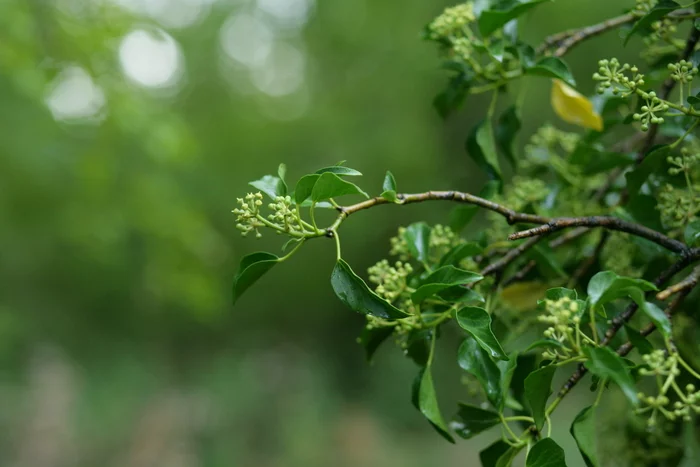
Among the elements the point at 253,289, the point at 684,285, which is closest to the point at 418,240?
the point at 684,285

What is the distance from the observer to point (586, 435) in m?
0.28

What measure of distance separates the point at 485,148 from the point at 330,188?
17 centimetres

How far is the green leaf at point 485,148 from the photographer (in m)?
0.41

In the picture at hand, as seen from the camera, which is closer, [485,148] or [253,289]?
[485,148]

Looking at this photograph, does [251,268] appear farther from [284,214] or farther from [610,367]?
[610,367]

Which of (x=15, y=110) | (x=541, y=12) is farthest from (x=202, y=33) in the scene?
(x=541, y=12)

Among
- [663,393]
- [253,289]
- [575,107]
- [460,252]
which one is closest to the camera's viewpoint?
[663,393]

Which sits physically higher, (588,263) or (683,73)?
(683,73)

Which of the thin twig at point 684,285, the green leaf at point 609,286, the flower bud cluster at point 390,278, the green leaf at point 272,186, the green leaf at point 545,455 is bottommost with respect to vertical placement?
the green leaf at point 545,455

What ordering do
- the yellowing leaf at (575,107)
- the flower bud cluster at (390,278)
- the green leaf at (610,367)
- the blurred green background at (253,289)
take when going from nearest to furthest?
the green leaf at (610,367)
the flower bud cluster at (390,278)
the yellowing leaf at (575,107)
the blurred green background at (253,289)

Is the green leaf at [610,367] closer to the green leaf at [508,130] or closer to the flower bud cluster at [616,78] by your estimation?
the flower bud cluster at [616,78]

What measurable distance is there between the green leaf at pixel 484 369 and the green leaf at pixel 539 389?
0.06ft

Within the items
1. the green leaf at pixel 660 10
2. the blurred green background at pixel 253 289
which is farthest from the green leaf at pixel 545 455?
the blurred green background at pixel 253 289

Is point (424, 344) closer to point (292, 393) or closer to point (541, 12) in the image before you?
point (541, 12)
